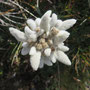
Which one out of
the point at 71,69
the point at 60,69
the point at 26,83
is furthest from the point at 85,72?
the point at 26,83

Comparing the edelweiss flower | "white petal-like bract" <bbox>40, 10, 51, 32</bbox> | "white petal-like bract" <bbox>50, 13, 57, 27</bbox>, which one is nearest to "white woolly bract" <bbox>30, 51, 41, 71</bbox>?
the edelweiss flower

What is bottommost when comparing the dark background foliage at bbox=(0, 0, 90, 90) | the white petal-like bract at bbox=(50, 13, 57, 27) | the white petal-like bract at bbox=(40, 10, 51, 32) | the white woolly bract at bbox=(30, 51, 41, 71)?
the dark background foliage at bbox=(0, 0, 90, 90)

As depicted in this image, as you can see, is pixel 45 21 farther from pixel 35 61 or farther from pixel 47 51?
pixel 35 61

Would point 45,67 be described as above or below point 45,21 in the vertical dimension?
below

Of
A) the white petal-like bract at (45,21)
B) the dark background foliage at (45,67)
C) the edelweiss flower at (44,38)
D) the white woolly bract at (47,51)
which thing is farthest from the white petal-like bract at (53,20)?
the dark background foliage at (45,67)

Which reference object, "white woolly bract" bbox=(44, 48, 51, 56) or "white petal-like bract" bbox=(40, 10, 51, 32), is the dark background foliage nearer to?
"white petal-like bract" bbox=(40, 10, 51, 32)

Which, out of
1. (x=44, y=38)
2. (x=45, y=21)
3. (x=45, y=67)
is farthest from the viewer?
(x=45, y=67)

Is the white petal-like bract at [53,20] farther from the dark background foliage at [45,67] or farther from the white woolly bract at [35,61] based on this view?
the dark background foliage at [45,67]

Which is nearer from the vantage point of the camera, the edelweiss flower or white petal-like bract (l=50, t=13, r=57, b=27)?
the edelweiss flower

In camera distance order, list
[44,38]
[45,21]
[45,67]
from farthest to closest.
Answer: [45,67] < [44,38] < [45,21]

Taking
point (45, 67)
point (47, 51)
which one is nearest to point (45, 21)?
point (47, 51)
